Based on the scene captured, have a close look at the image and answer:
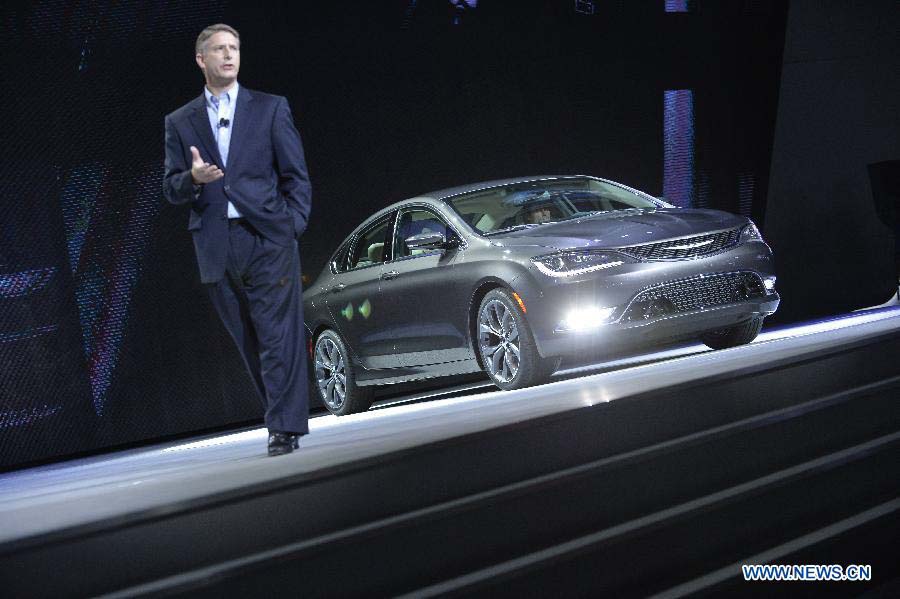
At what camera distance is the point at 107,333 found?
858 cm

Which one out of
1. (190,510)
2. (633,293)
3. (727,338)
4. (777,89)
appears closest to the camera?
(190,510)

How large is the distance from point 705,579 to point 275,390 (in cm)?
177

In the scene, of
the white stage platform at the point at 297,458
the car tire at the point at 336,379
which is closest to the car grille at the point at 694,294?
the white stage platform at the point at 297,458

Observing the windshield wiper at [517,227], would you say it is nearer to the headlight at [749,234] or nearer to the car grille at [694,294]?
the car grille at [694,294]

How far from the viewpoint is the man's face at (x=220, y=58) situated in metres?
4.74

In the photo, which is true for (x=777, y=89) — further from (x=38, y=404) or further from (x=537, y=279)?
(x=38, y=404)

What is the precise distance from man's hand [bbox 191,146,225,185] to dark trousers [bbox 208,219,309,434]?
0.25 m

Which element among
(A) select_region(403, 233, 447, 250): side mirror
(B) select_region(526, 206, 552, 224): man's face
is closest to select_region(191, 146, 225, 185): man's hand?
(A) select_region(403, 233, 447, 250): side mirror

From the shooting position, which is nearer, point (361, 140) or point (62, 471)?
point (62, 471)

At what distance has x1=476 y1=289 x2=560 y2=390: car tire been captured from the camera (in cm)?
705

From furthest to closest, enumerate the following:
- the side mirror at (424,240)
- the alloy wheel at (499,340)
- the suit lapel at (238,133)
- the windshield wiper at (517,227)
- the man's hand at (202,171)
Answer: the windshield wiper at (517,227)
the side mirror at (424,240)
the alloy wheel at (499,340)
the suit lapel at (238,133)
the man's hand at (202,171)

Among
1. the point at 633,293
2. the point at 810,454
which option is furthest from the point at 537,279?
the point at 810,454

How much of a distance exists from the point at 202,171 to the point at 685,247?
11.1 ft

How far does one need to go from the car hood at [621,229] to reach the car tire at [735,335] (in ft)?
2.15
